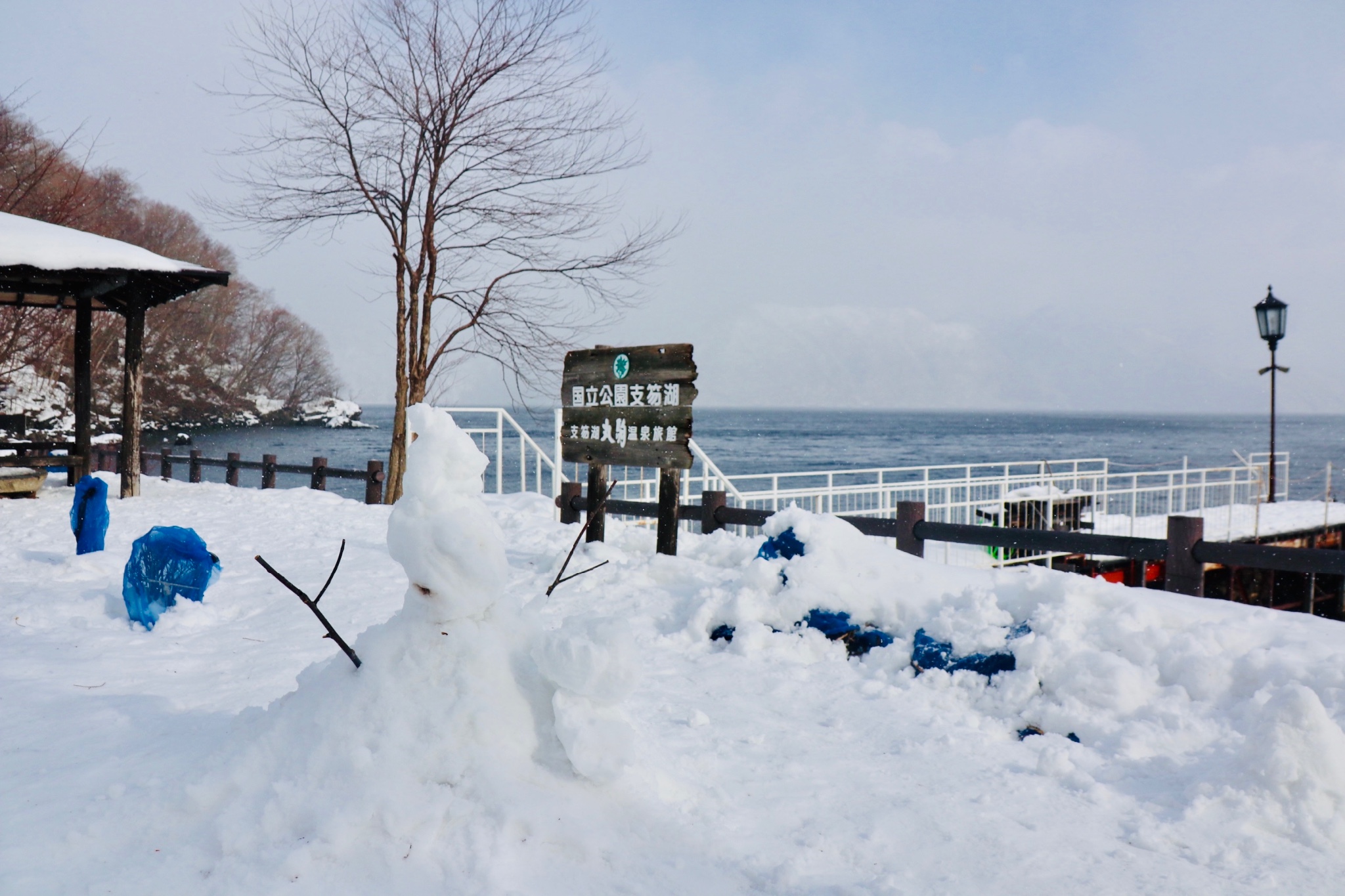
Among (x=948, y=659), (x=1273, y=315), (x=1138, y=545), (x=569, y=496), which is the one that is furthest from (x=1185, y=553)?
(x=1273, y=315)

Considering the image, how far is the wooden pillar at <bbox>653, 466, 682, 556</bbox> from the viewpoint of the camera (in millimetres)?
7100

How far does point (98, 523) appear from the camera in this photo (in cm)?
663

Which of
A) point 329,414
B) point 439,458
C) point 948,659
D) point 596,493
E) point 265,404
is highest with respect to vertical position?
point 265,404

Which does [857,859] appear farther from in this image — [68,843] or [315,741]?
[68,843]

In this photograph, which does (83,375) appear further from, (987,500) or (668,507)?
(987,500)

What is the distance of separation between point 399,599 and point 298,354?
57.3 metres

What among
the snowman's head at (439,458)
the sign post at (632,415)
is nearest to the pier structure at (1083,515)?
the sign post at (632,415)

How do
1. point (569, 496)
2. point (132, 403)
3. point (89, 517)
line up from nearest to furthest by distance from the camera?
1. point (89, 517)
2. point (569, 496)
3. point (132, 403)

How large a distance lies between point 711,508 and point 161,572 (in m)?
4.47

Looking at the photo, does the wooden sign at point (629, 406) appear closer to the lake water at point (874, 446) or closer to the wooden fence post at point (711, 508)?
the wooden fence post at point (711, 508)

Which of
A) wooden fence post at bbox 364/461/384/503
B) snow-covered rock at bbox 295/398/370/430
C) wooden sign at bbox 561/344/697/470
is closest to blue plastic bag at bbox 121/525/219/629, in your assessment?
wooden sign at bbox 561/344/697/470

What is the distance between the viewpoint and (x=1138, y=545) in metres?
5.59

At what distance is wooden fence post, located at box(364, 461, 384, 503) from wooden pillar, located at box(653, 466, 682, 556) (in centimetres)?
697

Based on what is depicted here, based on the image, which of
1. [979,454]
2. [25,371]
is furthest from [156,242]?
[979,454]
